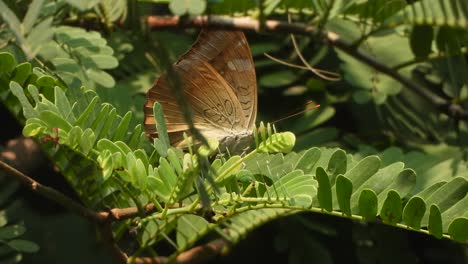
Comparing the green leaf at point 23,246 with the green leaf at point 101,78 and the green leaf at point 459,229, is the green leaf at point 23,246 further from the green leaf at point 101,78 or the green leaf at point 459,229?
the green leaf at point 459,229

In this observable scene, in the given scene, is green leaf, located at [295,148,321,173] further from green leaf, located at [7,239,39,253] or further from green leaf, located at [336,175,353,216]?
green leaf, located at [7,239,39,253]

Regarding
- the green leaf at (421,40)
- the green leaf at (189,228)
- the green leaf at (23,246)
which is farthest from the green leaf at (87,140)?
the green leaf at (421,40)

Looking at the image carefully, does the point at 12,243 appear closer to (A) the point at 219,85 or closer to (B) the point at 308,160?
(A) the point at 219,85

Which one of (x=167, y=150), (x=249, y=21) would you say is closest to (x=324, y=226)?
(x=249, y=21)

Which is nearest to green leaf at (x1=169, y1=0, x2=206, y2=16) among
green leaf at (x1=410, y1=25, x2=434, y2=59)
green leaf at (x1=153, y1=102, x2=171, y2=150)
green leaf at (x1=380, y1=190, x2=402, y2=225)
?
green leaf at (x1=153, y1=102, x2=171, y2=150)

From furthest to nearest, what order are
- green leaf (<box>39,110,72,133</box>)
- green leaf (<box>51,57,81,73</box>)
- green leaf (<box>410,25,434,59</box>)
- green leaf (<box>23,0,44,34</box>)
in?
green leaf (<box>410,25,434,59</box>) → green leaf (<box>51,57,81,73</box>) → green leaf (<box>39,110,72,133</box>) → green leaf (<box>23,0,44,34</box>)

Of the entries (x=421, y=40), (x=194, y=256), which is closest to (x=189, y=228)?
(x=194, y=256)
